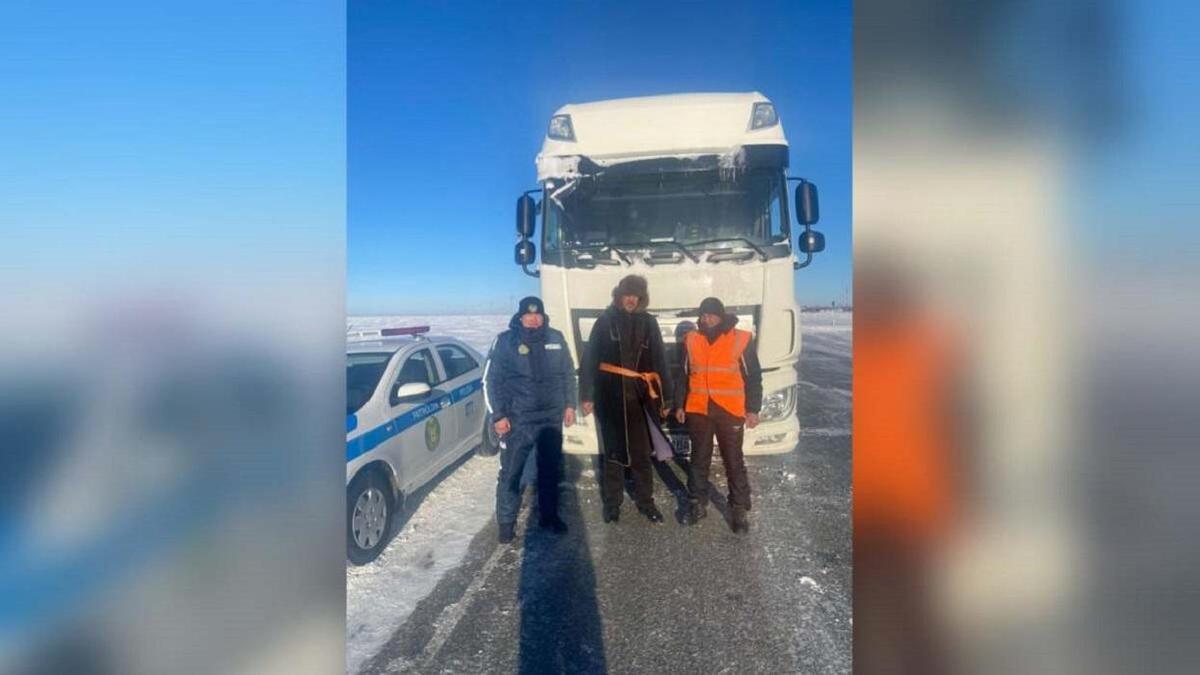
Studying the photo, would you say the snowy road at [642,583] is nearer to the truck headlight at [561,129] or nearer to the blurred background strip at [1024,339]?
the blurred background strip at [1024,339]

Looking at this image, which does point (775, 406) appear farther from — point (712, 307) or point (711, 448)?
point (712, 307)

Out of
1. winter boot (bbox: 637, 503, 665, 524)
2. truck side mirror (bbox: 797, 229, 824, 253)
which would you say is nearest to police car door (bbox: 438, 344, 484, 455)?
winter boot (bbox: 637, 503, 665, 524)

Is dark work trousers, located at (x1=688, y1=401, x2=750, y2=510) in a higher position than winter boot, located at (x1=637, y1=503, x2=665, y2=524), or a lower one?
higher

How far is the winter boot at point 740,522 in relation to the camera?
1260 mm

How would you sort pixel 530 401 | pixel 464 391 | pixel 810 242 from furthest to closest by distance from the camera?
pixel 464 391
pixel 530 401
pixel 810 242

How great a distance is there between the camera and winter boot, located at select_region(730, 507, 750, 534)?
1.26 metres

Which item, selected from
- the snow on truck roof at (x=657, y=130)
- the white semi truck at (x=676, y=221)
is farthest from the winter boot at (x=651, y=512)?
the snow on truck roof at (x=657, y=130)

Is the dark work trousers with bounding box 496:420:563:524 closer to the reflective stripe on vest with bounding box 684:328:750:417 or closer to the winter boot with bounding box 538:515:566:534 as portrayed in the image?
the winter boot with bounding box 538:515:566:534

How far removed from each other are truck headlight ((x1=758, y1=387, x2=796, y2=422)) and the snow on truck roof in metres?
0.70

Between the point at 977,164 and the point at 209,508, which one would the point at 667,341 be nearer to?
the point at 977,164

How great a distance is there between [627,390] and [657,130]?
2.53 ft

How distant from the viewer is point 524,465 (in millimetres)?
1475

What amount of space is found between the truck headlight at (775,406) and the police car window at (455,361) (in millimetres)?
903

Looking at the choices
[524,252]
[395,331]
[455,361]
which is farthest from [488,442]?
[524,252]
